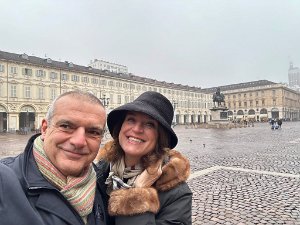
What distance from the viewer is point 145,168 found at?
208 cm

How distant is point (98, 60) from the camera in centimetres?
10775

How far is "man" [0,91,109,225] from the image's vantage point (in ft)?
4.73

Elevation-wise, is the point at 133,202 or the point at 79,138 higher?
the point at 79,138

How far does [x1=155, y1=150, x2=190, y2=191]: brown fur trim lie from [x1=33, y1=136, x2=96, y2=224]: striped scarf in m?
0.51

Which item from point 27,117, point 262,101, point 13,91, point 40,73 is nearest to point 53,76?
point 40,73

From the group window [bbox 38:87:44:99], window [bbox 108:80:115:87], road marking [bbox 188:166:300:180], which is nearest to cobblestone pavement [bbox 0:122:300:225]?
road marking [bbox 188:166:300:180]

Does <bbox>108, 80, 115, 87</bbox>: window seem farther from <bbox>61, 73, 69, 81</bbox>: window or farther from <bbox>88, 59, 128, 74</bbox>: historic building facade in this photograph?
<bbox>88, 59, 128, 74</bbox>: historic building facade

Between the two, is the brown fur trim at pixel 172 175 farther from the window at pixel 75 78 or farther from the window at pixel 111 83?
the window at pixel 111 83

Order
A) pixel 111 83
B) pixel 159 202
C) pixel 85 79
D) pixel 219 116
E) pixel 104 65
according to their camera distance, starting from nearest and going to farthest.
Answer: pixel 159 202 → pixel 219 116 → pixel 85 79 → pixel 111 83 → pixel 104 65

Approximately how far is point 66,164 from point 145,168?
2.15ft

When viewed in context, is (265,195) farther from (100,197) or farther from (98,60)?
(98,60)

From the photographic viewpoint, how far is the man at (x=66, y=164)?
4.73 feet

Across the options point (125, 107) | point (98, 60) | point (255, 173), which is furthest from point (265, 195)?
point (98, 60)

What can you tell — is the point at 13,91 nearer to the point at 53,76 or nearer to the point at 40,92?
the point at 40,92
